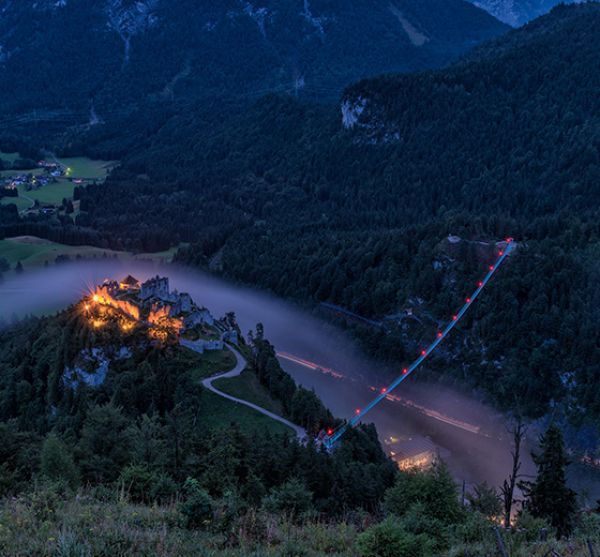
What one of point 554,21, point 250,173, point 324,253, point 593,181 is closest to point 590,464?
point 324,253

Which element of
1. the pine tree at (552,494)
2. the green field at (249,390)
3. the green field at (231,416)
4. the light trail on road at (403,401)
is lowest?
the light trail on road at (403,401)

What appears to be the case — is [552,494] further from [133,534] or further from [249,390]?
[249,390]

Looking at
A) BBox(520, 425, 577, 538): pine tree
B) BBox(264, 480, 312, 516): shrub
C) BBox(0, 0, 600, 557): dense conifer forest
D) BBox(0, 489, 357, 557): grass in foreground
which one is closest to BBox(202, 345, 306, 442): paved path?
BBox(0, 0, 600, 557): dense conifer forest

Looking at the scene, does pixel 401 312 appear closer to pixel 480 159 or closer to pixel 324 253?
pixel 324 253

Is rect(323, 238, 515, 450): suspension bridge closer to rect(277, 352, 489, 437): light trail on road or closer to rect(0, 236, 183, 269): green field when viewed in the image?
rect(277, 352, 489, 437): light trail on road

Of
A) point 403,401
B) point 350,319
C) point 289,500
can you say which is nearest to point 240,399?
point 403,401

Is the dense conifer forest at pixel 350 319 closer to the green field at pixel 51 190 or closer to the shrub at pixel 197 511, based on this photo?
the shrub at pixel 197 511

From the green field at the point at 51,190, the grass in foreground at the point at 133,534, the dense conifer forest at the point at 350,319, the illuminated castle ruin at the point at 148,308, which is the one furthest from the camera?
the green field at the point at 51,190

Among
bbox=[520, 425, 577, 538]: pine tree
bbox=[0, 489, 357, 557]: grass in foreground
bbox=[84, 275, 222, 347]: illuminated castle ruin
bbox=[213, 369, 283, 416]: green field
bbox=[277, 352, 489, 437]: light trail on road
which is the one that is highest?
bbox=[0, 489, 357, 557]: grass in foreground

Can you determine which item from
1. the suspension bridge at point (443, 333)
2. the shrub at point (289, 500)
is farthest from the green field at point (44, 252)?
the shrub at point (289, 500)
